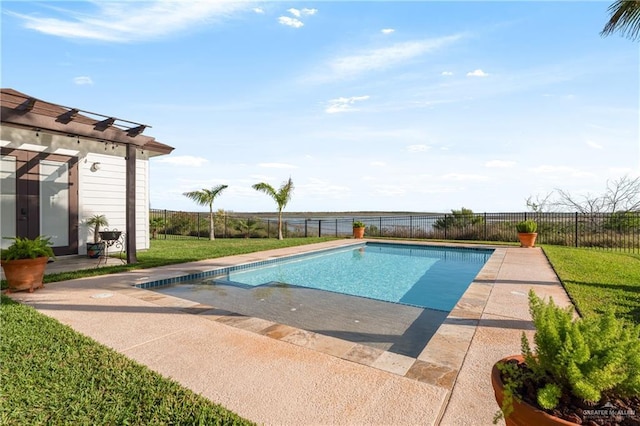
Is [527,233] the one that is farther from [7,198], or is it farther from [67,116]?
[7,198]

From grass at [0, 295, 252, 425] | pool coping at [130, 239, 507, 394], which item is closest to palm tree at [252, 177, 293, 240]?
pool coping at [130, 239, 507, 394]

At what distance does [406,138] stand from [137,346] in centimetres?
1095

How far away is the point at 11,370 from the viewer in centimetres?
243

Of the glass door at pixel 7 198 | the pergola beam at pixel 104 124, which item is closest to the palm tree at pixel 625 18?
the pergola beam at pixel 104 124

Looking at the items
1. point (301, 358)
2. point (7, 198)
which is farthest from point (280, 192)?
point (301, 358)

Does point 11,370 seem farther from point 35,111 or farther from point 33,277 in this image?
point 35,111

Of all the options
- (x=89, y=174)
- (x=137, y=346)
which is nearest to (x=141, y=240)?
(x=89, y=174)

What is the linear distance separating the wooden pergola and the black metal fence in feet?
26.1

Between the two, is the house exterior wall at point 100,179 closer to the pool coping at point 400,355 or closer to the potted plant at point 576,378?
the pool coping at point 400,355

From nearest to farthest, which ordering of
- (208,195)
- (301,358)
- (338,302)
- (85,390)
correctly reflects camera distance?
(85,390) < (301,358) < (338,302) < (208,195)

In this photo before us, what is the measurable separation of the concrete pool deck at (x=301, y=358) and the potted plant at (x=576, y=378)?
658 millimetres

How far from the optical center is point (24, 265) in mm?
4684

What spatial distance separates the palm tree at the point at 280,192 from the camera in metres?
14.8

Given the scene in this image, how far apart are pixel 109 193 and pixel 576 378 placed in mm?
10490
